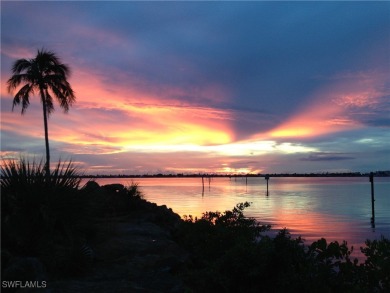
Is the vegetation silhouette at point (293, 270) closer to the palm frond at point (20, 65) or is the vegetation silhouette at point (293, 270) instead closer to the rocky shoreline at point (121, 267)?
the rocky shoreline at point (121, 267)

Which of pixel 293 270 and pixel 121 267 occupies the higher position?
pixel 293 270

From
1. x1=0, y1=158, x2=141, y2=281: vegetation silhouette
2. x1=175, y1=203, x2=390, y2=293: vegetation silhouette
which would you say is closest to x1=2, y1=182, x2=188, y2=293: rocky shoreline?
x1=0, y1=158, x2=141, y2=281: vegetation silhouette

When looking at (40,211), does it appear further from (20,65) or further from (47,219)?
(20,65)

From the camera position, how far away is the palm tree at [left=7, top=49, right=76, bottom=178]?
25875 millimetres

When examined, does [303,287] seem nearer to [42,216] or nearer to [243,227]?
[243,227]

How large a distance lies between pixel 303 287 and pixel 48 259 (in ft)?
18.7

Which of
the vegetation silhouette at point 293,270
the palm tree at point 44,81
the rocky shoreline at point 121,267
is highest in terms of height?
the palm tree at point 44,81

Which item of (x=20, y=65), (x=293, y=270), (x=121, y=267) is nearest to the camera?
(x=293, y=270)

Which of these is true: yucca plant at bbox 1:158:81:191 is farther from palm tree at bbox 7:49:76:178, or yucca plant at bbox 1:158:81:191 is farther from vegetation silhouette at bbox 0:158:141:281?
palm tree at bbox 7:49:76:178

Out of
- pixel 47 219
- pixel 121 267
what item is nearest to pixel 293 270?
pixel 121 267

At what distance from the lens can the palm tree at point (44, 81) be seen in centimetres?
2588

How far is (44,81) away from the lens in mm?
26516

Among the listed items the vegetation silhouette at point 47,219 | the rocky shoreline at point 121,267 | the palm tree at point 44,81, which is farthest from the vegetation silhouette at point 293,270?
the palm tree at point 44,81

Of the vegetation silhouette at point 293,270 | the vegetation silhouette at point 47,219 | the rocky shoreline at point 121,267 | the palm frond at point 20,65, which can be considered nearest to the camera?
the vegetation silhouette at point 293,270
